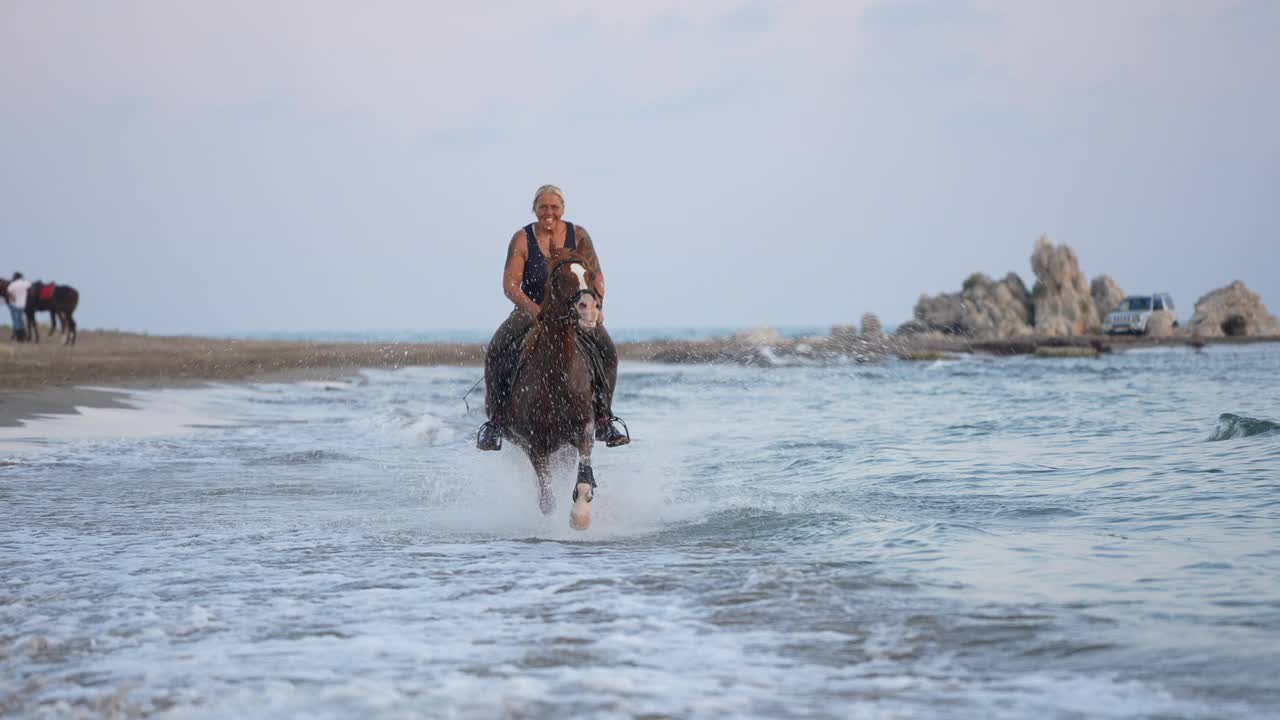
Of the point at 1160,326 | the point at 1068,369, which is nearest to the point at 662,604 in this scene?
the point at 1068,369

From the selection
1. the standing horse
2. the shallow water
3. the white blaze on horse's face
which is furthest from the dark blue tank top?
the standing horse

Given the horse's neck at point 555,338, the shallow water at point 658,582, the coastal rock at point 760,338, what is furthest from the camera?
the coastal rock at point 760,338

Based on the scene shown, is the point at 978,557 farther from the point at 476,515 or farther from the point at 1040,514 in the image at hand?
the point at 476,515

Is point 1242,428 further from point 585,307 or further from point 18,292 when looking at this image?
point 18,292

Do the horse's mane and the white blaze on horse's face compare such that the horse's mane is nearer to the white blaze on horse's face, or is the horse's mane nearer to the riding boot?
the white blaze on horse's face

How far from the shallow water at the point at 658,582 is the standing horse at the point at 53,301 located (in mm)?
24272

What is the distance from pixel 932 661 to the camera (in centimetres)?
498

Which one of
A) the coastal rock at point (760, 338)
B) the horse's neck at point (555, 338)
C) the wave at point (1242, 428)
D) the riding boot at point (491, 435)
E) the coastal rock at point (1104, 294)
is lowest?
the wave at point (1242, 428)

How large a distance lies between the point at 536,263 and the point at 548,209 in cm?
47

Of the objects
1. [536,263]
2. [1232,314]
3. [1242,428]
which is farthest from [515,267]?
[1232,314]

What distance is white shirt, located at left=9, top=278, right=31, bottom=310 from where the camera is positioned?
3581 centimetres

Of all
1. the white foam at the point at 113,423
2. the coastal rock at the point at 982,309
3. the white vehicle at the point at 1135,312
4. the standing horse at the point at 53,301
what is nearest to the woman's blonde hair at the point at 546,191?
the white foam at the point at 113,423

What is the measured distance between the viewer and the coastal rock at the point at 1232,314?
72.4 metres

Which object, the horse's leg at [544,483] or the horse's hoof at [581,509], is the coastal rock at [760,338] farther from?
the horse's hoof at [581,509]
